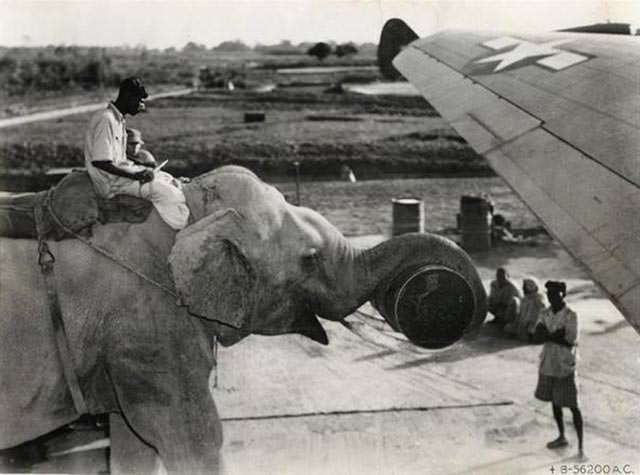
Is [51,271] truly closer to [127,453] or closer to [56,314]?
[56,314]

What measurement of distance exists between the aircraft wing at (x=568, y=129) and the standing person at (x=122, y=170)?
4.62 ft

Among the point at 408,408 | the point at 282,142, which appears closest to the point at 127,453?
the point at 408,408

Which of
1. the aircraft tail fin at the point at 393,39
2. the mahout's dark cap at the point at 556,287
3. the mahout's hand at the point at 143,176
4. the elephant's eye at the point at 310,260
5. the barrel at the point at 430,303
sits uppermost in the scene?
the aircraft tail fin at the point at 393,39

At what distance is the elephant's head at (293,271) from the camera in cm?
339

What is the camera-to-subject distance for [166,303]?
342 cm

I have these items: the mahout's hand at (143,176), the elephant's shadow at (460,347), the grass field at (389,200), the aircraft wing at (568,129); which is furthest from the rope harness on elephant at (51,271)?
the grass field at (389,200)

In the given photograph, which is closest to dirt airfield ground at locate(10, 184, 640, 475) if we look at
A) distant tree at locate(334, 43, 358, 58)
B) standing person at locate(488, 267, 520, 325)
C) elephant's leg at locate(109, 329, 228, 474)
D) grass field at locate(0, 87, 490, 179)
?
standing person at locate(488, 267, 520, 325)

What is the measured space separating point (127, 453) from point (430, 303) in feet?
5.61

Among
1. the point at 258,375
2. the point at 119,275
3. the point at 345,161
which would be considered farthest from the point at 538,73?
the point at 345,161

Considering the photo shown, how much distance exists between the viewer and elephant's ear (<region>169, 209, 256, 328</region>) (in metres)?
3.34

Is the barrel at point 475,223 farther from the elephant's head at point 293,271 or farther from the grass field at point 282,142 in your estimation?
the elephant's head at point 293,271

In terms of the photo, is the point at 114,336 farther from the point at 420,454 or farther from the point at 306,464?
the point at 420,454

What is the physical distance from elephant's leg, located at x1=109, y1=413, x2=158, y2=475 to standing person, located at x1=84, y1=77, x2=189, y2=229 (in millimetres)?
1195

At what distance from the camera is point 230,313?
3432 millimetres
